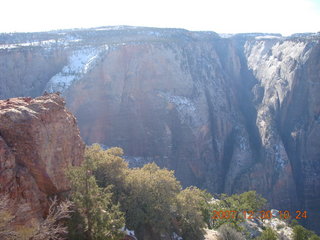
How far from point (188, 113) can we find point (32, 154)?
38.9 meters

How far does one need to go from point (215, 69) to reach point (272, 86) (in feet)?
39.9

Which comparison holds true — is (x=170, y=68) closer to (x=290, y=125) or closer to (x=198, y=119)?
(x=198, y=119)

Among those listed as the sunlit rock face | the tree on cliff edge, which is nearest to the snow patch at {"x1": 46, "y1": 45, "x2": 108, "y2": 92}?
the sunlit rock face

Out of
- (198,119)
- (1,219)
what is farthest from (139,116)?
(1,219)

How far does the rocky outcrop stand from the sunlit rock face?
3043 centimetres

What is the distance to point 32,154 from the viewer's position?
13.4 m

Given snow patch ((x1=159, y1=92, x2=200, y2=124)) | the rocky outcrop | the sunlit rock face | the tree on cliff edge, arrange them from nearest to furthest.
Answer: the rocky outcrop < the tree on cliff edge < the sunlit rock face < snow patch ((x1=159, y1=92, x2=200, y2=124))

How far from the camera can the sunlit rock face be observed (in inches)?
1863

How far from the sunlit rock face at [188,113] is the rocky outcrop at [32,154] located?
30434mm

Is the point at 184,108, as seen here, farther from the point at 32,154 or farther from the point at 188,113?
the point at 32,154

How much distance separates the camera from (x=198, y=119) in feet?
171
